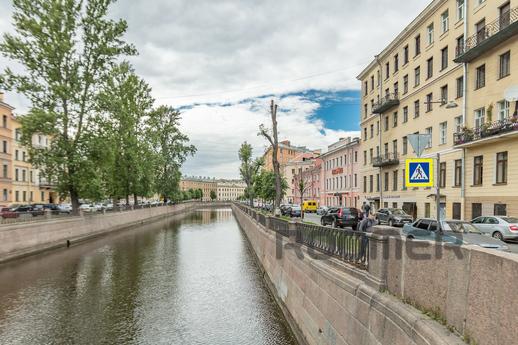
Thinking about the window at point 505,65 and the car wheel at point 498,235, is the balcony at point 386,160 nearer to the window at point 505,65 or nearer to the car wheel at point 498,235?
the window at point 505,65

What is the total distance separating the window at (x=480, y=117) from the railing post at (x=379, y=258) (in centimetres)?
2405

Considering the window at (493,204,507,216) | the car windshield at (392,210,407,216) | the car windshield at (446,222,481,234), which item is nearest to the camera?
the car windshield at (446,222,481,234)

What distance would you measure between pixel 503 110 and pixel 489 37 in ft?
15.9

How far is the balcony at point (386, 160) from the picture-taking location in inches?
1575

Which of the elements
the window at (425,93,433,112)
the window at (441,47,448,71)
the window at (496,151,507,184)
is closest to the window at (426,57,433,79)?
the window at (425,93,433,112)

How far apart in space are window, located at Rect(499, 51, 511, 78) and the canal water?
66.7 ft


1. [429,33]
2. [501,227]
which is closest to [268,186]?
[429,33]

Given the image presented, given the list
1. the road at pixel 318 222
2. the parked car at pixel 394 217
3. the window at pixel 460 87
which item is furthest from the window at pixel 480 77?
the road at pixel 318 222

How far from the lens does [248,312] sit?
1303cm

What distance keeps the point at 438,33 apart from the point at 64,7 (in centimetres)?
3099

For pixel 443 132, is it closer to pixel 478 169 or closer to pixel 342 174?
pixel 478 169

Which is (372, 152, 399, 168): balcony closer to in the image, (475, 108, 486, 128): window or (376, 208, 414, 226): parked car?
(376, 208, 414, 226): parked car

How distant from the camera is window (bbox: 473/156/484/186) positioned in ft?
86.5

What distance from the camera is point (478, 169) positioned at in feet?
87.6
